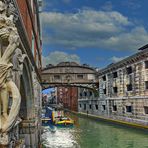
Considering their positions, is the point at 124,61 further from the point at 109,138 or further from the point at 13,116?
the point at 13,116

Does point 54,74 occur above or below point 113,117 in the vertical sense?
above

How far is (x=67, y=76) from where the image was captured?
43.1m

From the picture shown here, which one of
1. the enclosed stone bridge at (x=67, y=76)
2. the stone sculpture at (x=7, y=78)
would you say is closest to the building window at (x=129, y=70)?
the enclosed stone bridge at (x=67, y=76)

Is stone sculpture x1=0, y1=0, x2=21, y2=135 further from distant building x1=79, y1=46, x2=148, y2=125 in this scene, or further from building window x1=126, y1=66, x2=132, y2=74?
building window x1=126, y1=66, x2=132, y2=74

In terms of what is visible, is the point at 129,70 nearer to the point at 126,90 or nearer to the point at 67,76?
the point at 126,90

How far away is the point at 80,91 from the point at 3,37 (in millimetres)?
54422

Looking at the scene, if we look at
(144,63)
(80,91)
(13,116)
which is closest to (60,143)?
(144,63)

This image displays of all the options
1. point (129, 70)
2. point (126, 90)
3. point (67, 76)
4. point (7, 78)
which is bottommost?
point (126, 90)

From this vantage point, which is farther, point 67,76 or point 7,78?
point 67,76

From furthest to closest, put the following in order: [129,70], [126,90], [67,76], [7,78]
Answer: [67,76], [126,90], [129,70], [7,78]

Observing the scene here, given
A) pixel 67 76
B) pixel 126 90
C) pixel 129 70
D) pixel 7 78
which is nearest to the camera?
pixel 7 78

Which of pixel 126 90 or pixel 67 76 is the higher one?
pixel 67 76

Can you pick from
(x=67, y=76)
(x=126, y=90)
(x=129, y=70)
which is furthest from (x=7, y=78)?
(x=67, y=76)

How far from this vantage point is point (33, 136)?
13422 mm
